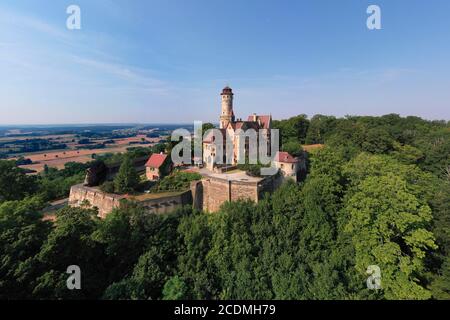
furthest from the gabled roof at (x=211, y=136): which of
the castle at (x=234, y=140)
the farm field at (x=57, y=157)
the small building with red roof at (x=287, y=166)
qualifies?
the farm field at (x=57, y=157)

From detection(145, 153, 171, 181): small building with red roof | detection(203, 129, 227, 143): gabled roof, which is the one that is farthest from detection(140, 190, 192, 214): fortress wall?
detection(203, 129, 227, 143): gabled roof

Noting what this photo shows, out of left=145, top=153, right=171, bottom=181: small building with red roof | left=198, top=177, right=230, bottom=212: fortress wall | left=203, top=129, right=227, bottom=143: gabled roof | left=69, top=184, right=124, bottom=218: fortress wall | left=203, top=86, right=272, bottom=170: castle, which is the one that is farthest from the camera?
left=203, top=129, right=227, bottom=143: gabled roof

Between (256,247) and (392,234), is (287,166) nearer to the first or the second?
(256,247)

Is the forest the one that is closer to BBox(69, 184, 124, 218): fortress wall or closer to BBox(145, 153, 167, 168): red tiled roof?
BBox(69, 184, 124, 218): fortress wall

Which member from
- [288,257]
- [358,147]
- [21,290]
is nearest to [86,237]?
[21,290]

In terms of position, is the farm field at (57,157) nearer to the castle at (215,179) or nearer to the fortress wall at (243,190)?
the castle at (215,179)
